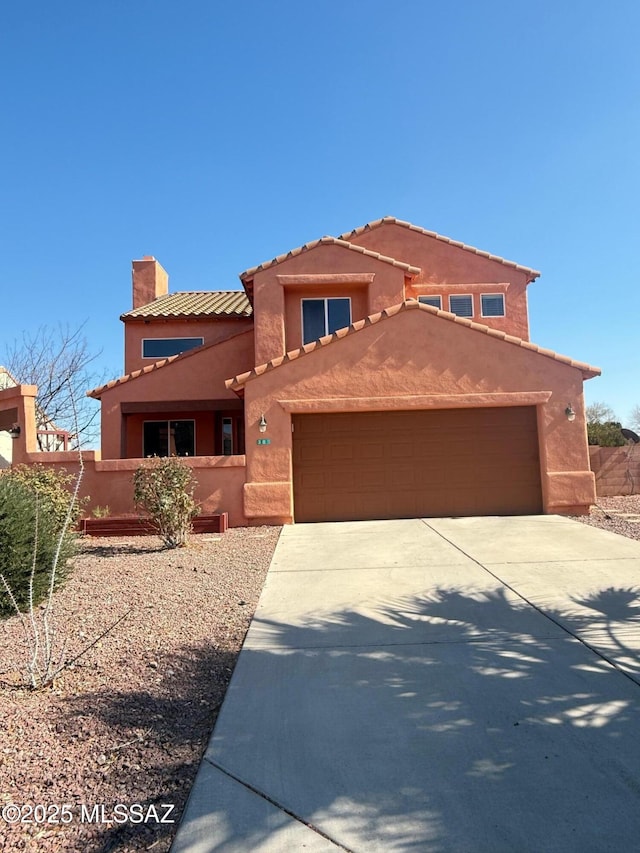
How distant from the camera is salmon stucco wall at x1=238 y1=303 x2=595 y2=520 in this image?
43.3ft

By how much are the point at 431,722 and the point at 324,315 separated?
45.3 ft

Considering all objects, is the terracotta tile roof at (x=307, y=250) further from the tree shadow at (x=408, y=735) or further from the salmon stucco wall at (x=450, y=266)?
the tree shadow at (x=408, y=735)

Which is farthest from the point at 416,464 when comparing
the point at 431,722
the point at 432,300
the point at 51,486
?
the point at 431,722

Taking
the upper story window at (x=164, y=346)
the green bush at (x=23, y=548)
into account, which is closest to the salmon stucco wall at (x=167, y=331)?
the upper story window at (x=164, y=346)

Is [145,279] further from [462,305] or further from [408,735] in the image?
[408,735]

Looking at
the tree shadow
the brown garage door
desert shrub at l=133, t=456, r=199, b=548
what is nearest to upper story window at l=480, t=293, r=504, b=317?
the brown garage door

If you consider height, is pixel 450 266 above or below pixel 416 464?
above

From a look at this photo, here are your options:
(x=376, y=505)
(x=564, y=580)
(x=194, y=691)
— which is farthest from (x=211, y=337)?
(x=194, y=691)

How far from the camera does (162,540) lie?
1086 cm

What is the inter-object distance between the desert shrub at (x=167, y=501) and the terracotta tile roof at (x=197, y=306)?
10438mm

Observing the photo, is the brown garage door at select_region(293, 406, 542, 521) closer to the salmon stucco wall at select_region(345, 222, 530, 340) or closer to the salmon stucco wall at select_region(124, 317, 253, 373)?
the salmon stucco wall at select_region(345, 222, 530, 340)

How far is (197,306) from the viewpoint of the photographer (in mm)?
21422

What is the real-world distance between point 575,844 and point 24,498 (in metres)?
6.55

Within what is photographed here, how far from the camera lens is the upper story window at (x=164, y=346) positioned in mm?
20547
